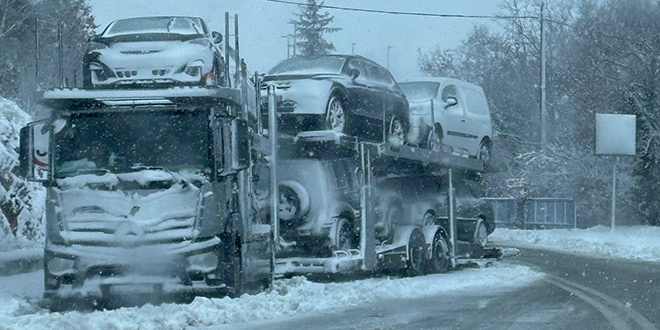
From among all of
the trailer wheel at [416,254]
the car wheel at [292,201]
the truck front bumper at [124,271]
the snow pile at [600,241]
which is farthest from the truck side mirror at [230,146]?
the snow pile at [600,241]

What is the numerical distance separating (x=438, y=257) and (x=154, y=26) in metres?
7.58

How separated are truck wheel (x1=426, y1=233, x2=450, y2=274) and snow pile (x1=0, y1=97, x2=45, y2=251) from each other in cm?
784

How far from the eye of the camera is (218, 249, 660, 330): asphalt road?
35.3ft

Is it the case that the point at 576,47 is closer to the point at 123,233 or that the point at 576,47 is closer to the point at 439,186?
the point at 439,186

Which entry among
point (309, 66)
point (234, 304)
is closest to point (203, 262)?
point (234, 304)

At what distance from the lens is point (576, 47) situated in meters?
54.0

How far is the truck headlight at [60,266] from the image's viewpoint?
10.8 meters

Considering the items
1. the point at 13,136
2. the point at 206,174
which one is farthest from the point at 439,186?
the point at 13,136

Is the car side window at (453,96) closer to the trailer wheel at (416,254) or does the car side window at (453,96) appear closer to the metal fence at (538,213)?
the trailer wheel at (416,254)

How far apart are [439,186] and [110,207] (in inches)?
337

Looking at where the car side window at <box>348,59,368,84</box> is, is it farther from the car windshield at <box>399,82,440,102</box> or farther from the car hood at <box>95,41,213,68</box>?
the car hood at <box>95,41,213,68</box>

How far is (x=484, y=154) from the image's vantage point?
20.2m

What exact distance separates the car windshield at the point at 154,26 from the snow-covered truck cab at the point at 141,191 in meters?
1.12

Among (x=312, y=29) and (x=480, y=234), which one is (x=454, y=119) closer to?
(x=480, y=234)
